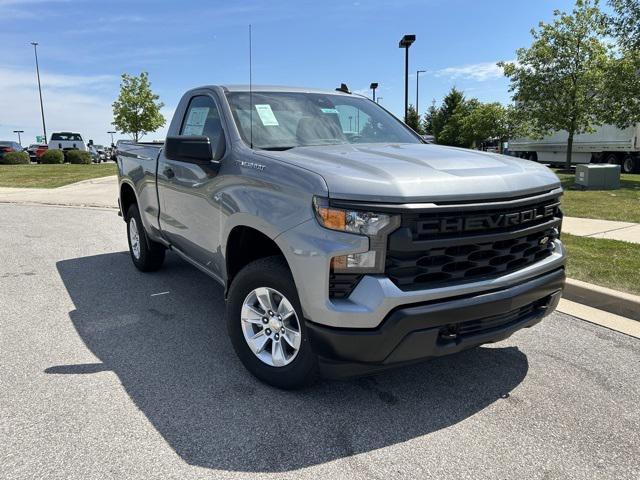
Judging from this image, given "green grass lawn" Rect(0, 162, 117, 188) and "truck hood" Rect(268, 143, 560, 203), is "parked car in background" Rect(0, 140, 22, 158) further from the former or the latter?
"truck hood" Rect(268, 143, 560, 203)

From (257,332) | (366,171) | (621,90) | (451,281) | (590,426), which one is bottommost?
(590,426)

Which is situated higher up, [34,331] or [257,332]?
[257,332]

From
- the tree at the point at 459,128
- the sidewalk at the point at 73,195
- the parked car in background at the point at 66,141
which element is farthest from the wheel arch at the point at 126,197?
the tree at the point at 459,128

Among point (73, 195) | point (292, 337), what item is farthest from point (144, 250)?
point (73, 195)

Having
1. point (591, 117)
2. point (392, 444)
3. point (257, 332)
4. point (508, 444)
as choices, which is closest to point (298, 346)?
point (257, 332)

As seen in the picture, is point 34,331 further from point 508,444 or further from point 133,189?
point 508,444

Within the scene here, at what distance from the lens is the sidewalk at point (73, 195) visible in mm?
13102

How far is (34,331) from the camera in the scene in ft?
13.9

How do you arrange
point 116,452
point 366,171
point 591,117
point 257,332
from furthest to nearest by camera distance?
1. point 591,117
2. point 257,332
3. point 366,171
4. point 116,452

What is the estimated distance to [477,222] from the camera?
107 inches

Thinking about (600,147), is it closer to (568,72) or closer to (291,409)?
(568,72)

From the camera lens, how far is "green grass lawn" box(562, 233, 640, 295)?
490 cm

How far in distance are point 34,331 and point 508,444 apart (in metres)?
3.73

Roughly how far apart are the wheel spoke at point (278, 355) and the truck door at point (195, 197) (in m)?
0.86
